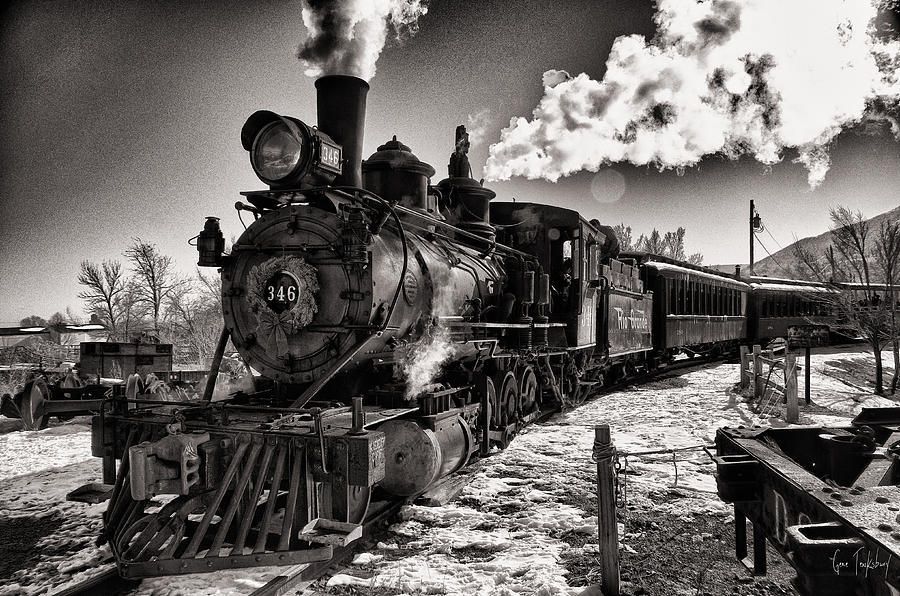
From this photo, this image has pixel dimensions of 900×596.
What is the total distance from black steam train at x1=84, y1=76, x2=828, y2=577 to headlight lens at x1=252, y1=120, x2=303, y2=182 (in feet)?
0.04

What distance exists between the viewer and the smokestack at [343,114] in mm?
4926

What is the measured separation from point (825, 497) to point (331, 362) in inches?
131

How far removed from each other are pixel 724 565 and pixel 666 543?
17.8 inches

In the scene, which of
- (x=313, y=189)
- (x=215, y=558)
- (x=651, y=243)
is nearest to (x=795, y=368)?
(x=313, y=189)

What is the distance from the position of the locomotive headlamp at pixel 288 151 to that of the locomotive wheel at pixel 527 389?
163 inches

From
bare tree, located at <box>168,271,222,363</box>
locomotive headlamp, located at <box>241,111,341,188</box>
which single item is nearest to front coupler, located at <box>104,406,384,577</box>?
locomotive headlamp, located at <box>241,111,341,188</box>

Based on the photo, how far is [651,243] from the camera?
164 ft

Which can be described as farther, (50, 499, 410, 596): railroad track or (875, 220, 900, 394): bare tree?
(875, 220, 900, 394): bare tree

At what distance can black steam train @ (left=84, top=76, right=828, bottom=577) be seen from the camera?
3.55 meters

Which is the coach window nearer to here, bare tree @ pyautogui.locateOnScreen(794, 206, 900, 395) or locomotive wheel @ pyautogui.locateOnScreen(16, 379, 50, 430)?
bare tree @ pyautogui.locateOnScreen(794, 206, 900, 395)

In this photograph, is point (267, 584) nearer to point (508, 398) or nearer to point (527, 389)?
point (508, 398)

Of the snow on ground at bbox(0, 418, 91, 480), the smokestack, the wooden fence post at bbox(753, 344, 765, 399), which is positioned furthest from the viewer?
the wooden fence post at bbox(753, 344, 765, 399)

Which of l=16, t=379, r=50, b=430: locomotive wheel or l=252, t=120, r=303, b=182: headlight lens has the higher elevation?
l=252, t=120, r=303, b=182: headlight lens
